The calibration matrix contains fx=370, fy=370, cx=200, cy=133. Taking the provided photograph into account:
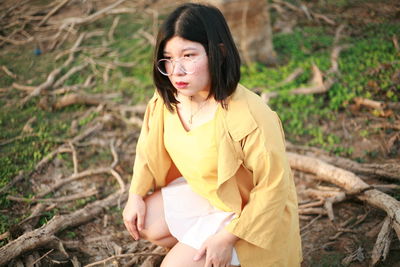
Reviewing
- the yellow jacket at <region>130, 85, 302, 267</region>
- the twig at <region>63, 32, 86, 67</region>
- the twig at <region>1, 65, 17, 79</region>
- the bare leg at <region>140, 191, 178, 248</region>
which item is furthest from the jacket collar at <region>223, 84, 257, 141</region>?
the twig at <region>1, 65, 17, 79</region>

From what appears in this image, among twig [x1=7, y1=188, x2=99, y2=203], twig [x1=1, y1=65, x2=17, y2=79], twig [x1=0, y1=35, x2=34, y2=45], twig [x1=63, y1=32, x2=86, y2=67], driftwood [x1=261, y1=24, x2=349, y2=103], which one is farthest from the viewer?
twig [x1=0, y1=35, x2=34, y2=45]

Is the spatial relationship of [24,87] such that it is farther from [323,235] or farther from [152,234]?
[323,235]

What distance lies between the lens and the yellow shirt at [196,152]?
6.77 feet

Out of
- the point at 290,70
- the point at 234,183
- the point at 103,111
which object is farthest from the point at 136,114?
the point at 234,183

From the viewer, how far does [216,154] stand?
204 cm

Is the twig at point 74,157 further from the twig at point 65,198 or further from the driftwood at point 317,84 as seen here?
the driftwood at point 317,84

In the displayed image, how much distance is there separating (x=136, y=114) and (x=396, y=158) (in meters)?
2.94

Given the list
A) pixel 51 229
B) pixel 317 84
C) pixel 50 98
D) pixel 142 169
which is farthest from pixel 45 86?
pixel 317 84

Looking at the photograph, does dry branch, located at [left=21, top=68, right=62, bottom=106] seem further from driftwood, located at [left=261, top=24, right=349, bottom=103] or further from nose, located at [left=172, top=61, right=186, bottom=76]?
nose, located at [left=172, top=61, right=186, bottom=76]

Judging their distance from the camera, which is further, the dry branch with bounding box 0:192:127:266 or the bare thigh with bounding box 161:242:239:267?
the dry branch with bounding box 0:192:127:266

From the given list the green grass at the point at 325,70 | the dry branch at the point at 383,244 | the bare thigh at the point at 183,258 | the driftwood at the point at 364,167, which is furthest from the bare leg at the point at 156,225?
the green grass at the point at 325,70

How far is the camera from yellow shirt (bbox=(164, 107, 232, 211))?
2064mm

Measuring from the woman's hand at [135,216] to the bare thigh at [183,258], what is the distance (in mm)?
343

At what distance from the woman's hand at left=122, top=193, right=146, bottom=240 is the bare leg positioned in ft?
0.12
